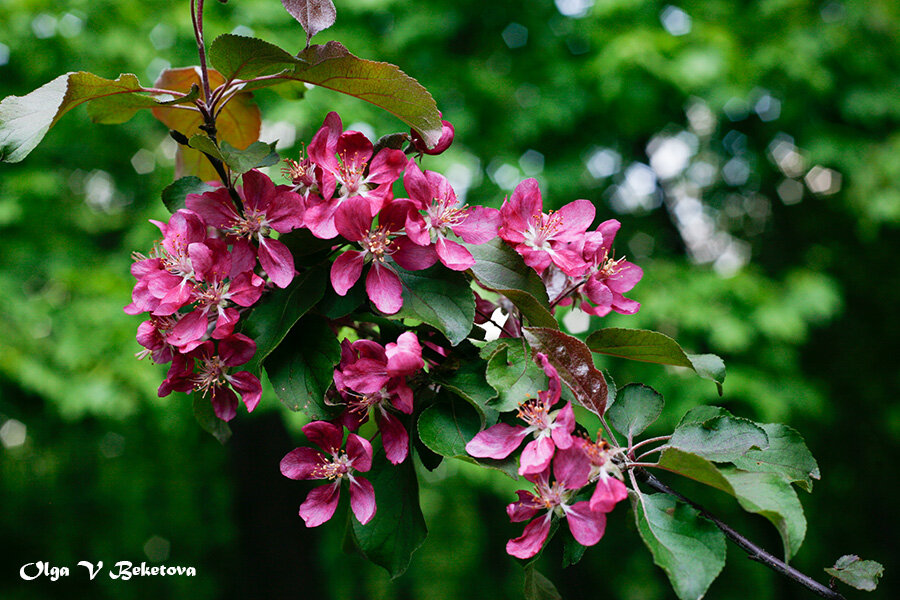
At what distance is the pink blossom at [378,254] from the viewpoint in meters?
0.68

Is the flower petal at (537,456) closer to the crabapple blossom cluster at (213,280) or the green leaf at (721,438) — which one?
the green leaf at (721,438)

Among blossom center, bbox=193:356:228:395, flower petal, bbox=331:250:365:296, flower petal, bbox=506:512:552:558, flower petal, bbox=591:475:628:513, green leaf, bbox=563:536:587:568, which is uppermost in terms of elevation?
flower petal, bbox=331:250:365:296

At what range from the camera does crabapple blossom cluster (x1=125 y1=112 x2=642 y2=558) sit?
67 cm

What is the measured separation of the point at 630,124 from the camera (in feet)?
13.1

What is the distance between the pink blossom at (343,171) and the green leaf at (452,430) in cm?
21

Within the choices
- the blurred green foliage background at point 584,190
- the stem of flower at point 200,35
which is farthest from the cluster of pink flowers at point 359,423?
the blurred green foliage background at point 584,190

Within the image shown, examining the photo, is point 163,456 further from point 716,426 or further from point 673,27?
point 716,426

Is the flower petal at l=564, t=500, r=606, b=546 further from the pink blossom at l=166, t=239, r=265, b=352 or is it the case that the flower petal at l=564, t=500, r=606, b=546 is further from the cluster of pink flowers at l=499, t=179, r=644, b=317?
the pink blossom at l=166, t=239, r=265, b=352

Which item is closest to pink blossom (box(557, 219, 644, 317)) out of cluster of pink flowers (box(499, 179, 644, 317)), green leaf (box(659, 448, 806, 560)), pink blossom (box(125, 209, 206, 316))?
cluster of pink flowers (box(499, 179, 644, 317))

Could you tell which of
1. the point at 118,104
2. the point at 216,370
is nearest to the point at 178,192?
the point at 118,104

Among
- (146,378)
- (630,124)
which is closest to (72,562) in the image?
(146,378)

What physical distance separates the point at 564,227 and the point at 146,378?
3.12 m

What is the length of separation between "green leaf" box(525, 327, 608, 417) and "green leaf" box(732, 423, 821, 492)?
151 mm

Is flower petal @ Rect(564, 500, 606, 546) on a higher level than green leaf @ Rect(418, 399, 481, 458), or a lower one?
lower
